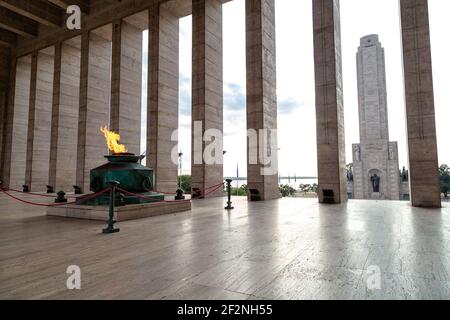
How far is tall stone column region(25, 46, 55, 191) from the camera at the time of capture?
25.6m

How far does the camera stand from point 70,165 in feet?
81.5

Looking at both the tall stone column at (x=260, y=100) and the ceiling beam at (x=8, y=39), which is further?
the ceiling beam at (x=8, y=39)

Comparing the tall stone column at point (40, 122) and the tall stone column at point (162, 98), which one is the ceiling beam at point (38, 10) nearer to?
the tall stone column at point (40, 122)

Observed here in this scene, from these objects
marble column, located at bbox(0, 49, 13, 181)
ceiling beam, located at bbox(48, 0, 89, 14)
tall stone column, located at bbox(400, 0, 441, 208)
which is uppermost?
ceiling beam, located at bbox(48, 0, 89, 14)

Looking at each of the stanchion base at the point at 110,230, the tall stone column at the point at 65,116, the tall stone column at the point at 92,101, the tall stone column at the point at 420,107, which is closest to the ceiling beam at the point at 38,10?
the tall stone column at the point at 65,116

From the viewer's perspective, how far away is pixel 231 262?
3797 mm

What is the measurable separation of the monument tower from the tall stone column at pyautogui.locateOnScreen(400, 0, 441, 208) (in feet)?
93.6

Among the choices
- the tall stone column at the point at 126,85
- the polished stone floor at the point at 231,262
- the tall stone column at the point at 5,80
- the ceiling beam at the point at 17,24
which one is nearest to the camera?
the polished stone floor at the point at 231,262

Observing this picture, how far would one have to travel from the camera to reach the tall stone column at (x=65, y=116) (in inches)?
944

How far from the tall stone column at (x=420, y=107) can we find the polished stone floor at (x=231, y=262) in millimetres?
5973

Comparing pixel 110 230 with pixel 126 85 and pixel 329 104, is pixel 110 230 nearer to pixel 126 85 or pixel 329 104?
pixel 329 104

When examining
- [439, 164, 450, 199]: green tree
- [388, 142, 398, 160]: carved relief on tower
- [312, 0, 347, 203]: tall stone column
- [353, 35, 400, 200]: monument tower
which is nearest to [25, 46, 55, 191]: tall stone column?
[312, 0, 347, 203]: tall stone column

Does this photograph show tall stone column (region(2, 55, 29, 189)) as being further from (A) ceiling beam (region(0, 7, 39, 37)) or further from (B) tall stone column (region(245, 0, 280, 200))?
(B) tall stone column (region(245, 0, 280, 200))
